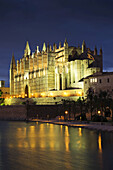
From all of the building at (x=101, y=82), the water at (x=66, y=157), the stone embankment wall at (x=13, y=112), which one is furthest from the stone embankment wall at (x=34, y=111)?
the water at (x=66, y=157)

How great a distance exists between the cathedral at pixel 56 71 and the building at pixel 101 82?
5876 mm

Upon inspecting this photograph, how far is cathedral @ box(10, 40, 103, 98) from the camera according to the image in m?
75.0

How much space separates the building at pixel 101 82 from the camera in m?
59.4

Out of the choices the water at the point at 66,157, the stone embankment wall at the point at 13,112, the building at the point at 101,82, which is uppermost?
the building at the point at 101,82

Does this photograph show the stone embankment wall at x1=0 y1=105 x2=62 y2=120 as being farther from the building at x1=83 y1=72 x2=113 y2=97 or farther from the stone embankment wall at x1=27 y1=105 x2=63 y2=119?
the building at x1=83 y1=72 x2=113 y2=97

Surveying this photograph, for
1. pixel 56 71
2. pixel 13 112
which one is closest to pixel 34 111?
pixel 13 112

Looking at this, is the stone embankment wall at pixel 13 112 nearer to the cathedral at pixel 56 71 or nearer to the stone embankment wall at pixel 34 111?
the stone embankment wall at pixel 34 111

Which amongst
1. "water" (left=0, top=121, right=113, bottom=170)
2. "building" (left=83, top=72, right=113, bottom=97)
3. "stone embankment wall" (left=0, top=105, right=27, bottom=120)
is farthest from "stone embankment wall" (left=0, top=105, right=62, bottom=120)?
"water" (left=0, top=121, right=113, bottom=170)

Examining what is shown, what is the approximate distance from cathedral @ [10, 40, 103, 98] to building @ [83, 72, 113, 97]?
5.88 meters

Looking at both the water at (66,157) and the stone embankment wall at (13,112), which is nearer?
the water at (66,157)

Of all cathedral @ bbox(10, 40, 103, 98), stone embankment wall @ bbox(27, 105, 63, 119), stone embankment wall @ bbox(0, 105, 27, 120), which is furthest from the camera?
cathedral @ bbox(10, 40, 103, 98)

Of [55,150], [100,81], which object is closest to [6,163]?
[55,150]

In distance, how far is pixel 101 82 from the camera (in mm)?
60969

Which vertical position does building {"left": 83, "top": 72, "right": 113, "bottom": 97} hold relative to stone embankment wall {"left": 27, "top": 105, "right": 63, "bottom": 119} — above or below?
above
